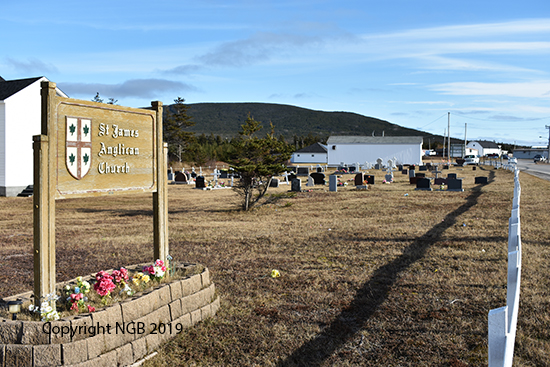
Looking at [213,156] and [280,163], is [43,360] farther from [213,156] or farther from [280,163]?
[213,156]

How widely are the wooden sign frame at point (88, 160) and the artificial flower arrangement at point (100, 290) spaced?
196 mm

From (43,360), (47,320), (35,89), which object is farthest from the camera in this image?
(35,89)

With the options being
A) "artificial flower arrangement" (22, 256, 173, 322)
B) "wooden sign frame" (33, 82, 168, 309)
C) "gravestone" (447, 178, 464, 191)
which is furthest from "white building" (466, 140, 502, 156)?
"artificial flower arrangement" (22, 256, 173, 322)

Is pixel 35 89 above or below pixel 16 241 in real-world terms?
above

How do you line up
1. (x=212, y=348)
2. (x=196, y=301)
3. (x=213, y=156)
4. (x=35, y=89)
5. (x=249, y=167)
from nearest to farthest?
(x=212, y=348) < (x=196, y=301) < (x=249, y=167) < (x=35, y=89) < (x=213, y=156)

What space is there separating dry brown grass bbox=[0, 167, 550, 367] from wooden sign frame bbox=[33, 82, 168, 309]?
1435 millimetres

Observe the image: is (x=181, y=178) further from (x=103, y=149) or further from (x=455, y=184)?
(x=103, y=149)

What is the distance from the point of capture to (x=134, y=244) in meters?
9.29

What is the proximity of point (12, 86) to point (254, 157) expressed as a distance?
14.8 meters

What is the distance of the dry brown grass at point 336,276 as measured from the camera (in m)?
4.21

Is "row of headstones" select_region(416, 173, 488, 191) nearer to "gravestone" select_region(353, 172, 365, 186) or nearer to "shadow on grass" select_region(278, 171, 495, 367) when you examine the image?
"gravestone" select_region(353, 172, 365, 186)

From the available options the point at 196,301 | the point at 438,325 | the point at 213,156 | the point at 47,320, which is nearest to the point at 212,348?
the point at 196,301

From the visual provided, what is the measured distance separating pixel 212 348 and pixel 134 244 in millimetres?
5522

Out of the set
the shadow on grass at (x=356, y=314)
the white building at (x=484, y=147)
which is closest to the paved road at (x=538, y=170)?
the shadow on grass at (x=356, y=314)
